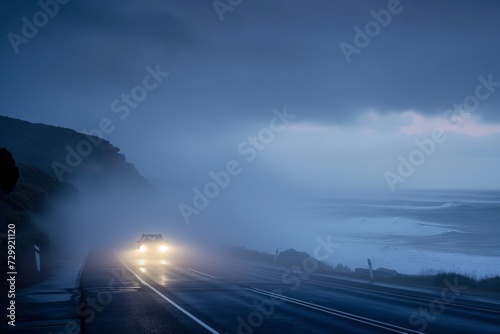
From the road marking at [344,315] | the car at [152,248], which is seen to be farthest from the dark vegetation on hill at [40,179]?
the road marking at [344,315]

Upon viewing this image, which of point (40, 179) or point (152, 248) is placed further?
point (40, 179)

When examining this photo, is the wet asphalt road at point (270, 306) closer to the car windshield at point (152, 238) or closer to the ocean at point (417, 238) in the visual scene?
the ocean at point (417, 238)

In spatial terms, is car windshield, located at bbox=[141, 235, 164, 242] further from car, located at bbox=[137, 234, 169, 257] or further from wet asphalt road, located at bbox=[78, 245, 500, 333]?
wet asphalt road, located at bbox=[78, 245, 500, 333]

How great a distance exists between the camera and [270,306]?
14.1 metres

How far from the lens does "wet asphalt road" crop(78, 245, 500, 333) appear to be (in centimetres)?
1108

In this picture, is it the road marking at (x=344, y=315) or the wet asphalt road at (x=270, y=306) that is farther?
the wet asphalt road at (x=270, y=306)

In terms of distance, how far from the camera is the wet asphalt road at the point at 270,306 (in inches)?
436

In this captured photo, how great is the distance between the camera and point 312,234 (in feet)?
260

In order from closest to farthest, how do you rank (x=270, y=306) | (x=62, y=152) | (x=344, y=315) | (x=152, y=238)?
(x=344, y=315)
(x=270, y=306)
(x=152, y=238)
(x=62, y=152)

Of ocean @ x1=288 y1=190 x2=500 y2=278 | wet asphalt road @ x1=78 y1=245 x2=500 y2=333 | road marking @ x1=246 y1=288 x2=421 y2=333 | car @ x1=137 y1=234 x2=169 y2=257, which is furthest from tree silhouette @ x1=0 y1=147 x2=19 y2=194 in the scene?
ocean @ x1=288 y1=190 x2=500 y2=278

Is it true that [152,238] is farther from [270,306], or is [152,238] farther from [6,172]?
[270,306]

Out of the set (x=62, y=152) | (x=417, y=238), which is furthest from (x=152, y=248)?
(x=62, y=152)

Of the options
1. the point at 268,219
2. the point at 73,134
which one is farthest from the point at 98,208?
the point at 268,219

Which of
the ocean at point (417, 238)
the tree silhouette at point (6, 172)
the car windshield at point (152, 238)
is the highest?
the ocean at point (417, 238)
